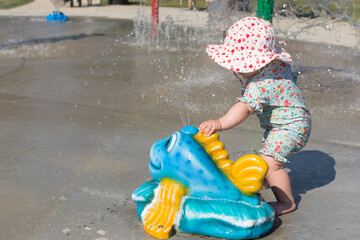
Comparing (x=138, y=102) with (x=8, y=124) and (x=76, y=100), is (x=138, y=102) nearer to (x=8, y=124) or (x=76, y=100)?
(x=76, y=100)

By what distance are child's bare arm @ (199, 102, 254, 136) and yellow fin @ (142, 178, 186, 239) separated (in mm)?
334

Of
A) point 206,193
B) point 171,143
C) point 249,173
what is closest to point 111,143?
point 171,143

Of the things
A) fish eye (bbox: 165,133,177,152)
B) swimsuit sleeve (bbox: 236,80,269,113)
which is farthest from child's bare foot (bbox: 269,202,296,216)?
fish eye (bbox: 165,133,177,152)

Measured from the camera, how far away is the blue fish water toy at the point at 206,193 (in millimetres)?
2648

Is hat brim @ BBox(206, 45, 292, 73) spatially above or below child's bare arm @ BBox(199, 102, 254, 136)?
above

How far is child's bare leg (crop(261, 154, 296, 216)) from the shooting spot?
9.81 ft

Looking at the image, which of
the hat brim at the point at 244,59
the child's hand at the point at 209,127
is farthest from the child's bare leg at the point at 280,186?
the hat brim at the point at 244,59

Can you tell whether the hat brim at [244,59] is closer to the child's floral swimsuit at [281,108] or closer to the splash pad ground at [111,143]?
the child's floral swimsuit at [281,108]

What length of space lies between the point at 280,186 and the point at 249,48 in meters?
0.82

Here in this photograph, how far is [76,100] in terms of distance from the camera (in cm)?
550

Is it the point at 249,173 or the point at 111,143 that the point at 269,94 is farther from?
the point at 111,143

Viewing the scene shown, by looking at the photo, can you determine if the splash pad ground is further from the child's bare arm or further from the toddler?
the child's bare arm

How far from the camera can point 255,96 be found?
2891mm

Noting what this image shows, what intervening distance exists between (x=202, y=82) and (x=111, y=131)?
2128 millimetres
